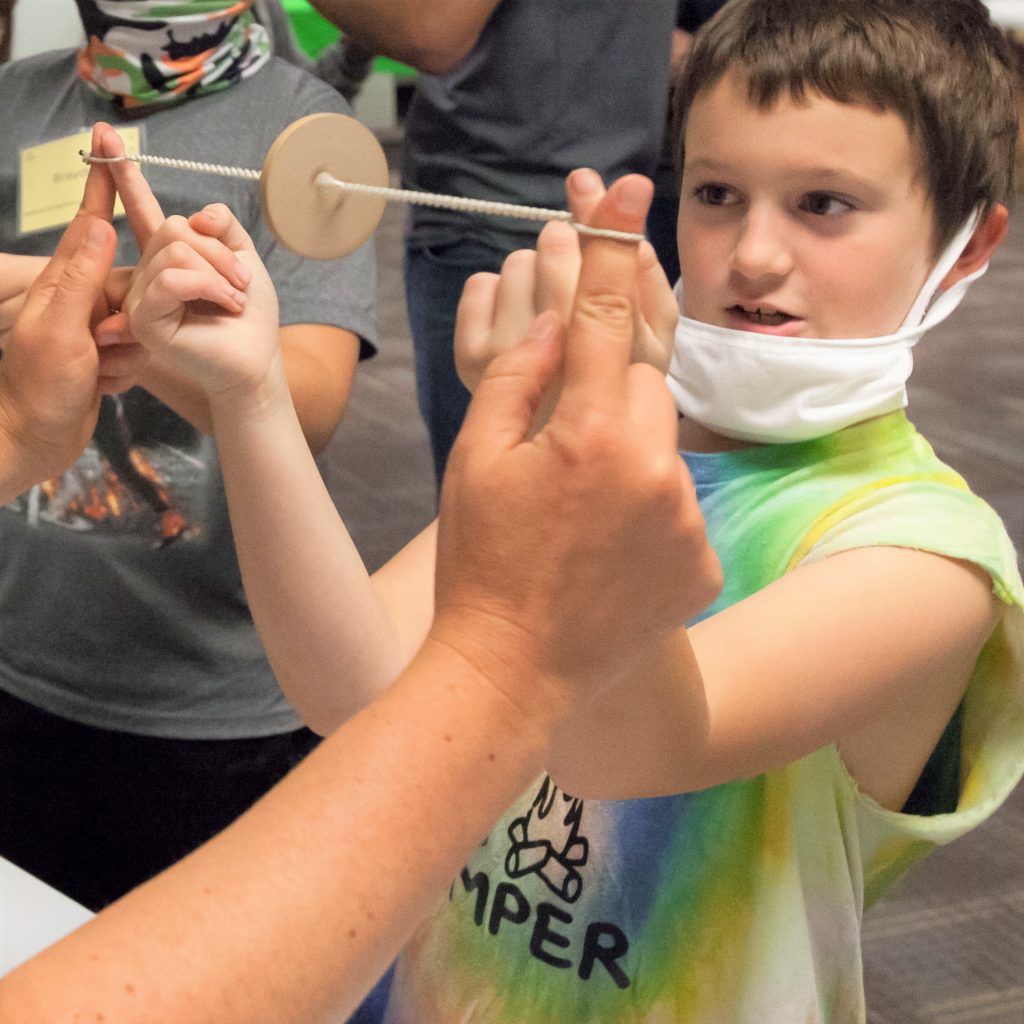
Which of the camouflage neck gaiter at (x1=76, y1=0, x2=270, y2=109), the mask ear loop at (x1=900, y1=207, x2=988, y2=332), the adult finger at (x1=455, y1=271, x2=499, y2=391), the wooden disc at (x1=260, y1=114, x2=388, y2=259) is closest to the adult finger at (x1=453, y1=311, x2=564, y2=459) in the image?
the adult finger at (x1=455, y1=271, x2=499, y2=391)

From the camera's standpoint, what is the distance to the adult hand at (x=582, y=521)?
54 centimetres

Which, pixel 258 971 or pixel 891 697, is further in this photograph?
pixel 891 697

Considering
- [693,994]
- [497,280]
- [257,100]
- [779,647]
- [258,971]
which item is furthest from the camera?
[257,100]

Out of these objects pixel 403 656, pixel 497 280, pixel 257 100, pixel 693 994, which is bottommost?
Answer: pixel 693 994

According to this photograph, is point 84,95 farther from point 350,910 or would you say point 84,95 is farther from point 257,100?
point 350,910

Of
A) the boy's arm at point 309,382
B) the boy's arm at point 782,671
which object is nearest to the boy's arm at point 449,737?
the boy's arm at point 782,671

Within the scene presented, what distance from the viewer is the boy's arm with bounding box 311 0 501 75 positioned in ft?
4.46

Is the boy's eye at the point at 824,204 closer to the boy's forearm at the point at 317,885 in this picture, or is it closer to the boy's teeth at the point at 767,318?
the boy's teeth at the point at 767,318

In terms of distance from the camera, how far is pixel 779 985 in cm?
95

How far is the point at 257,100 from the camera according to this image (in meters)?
1.50

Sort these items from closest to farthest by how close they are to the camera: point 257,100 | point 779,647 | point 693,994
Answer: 1. point 779,647
2. point 693,994
3. point 257,100

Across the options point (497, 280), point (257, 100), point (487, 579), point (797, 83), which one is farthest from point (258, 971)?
point (257, 100)

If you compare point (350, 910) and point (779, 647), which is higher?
point (350, 910)

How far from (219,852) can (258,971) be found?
0.05 m
